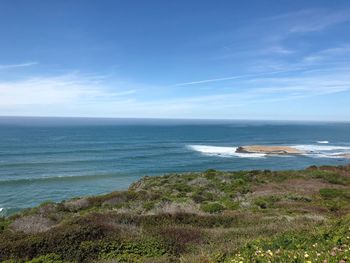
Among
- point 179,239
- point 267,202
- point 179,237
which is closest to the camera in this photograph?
point 179,239

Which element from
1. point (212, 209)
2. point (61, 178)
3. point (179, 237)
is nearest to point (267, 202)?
point (212, 209)

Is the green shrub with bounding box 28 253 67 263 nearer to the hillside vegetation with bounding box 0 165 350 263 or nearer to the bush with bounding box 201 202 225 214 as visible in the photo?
the hillside vegetation with bounding box 0 165 350 263

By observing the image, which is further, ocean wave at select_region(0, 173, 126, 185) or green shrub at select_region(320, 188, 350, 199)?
ocean wave at select_region(0, 173, 126, 185)

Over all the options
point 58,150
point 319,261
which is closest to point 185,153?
point 58,150

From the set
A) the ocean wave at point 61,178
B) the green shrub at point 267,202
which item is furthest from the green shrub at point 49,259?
the ocean wave at point 61,178

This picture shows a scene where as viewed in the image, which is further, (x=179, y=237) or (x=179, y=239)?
(x=179, y=237)

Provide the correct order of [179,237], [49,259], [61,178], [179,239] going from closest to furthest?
[49,259] → [179,239] → [179,237] → [61,178]

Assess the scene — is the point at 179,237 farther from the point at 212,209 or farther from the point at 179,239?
the point at 212,209

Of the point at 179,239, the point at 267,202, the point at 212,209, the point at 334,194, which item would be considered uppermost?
the point at 179,239

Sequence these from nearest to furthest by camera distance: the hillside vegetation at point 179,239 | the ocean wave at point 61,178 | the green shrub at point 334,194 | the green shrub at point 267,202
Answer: the hillside vegetation at point 179,239
the green shrub at point 267,202
the green shrub at point 334,194
the ocean wave at point 61,178

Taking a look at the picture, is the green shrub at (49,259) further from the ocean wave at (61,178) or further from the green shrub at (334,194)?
the ocean wave at (61,178)

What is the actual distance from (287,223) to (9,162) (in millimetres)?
55918

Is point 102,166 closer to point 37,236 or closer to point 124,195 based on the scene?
point 124,195

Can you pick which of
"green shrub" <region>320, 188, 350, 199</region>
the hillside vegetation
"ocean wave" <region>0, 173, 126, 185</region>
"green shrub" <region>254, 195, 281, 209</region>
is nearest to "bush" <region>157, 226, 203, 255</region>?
the hillside vegetation
